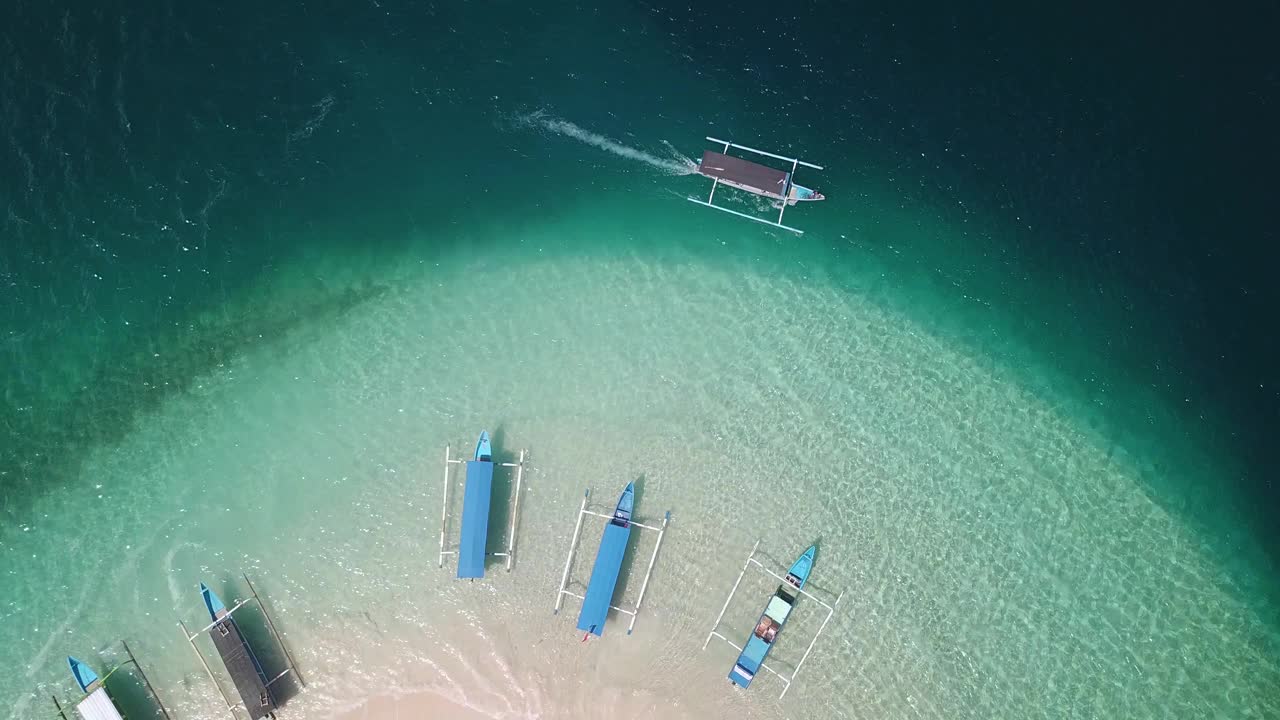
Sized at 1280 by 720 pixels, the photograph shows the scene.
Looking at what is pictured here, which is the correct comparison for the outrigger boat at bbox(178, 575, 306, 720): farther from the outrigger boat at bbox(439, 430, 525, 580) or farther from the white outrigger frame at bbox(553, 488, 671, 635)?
the white outrigger frame at bbox(553, 488, 671, 635)

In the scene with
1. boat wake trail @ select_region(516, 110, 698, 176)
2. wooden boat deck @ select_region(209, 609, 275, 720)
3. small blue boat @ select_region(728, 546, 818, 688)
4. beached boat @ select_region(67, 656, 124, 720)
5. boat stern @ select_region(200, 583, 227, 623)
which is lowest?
beached boat @ select_region(67, 656, 124, 720)

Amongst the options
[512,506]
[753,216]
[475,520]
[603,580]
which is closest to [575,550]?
[603,580]

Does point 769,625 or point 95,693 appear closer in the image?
point 95,693

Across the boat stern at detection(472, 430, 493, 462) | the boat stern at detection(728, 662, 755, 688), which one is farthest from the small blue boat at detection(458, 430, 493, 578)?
the boat stern at detection(728, 662, 755, 688)

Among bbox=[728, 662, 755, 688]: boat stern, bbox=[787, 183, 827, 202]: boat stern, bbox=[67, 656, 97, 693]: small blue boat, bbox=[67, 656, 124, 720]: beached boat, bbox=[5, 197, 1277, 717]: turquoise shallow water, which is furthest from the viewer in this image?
bbox=[787, 183, 827, 202]: boat stern

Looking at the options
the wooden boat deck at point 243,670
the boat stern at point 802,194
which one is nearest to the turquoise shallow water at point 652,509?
the wooden boat deck at point 243,670

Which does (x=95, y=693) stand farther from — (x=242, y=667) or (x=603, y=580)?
(x=603, y=580)

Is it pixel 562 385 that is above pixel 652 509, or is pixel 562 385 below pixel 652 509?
above
